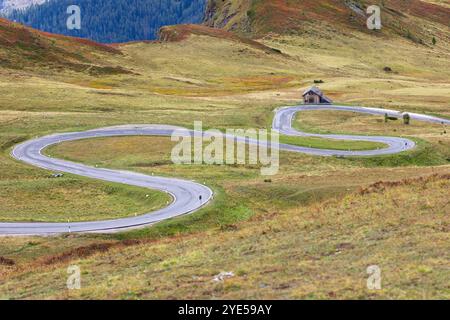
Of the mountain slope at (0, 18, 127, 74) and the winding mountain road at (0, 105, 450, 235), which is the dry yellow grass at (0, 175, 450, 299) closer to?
the winding mountain road at (0, 105, 450, 235)

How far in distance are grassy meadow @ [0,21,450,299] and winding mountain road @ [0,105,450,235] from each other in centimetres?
193

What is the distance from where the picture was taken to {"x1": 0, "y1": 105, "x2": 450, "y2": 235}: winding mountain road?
46.9 metres

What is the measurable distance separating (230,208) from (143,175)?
1647 cm

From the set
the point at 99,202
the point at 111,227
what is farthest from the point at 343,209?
the point at 99,202

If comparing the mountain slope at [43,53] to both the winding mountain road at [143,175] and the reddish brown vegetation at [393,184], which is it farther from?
the reddish brown vegetation at [393,184]

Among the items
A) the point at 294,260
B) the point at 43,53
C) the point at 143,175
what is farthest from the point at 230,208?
the point at 43,53

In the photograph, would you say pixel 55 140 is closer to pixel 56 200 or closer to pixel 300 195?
pixel 56 200

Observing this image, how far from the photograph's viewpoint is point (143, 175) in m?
65.1

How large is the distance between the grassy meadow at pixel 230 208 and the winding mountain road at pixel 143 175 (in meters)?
1.93

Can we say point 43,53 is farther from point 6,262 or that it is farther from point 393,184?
point 393,184

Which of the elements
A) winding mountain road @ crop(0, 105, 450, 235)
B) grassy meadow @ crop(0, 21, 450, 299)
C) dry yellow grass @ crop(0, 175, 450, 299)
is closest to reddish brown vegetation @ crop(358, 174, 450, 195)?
grassy meadow @ crop(0, 21, 450, 299)
